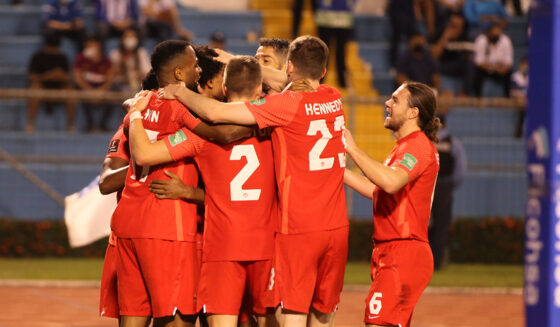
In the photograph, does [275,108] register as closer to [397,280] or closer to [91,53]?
[397,280]

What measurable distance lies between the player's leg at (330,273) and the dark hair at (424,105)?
34.8 inches

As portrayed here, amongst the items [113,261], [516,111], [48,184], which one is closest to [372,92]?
[516,111]

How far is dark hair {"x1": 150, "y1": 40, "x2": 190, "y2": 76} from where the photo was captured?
6.22 meters

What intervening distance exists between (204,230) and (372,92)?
50.0ft

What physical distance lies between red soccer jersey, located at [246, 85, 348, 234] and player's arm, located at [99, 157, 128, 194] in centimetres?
120

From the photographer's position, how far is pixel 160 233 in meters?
6.09

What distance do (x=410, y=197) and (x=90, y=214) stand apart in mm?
3439

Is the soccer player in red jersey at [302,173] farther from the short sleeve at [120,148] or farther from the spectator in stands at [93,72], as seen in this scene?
the spectator in stands at [93,72]

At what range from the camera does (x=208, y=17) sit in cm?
2270

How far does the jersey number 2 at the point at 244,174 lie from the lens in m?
6.01

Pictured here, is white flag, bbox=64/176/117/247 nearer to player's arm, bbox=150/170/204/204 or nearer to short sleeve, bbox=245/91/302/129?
player's arm, bbox=150/170/204/204

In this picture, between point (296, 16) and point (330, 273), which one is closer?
point (330, 273)

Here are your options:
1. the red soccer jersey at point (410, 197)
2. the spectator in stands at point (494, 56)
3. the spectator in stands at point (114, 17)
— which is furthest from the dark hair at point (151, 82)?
the spectator in stands at point (494, 56)

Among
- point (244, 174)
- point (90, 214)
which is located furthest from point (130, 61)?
point (244, 174)
